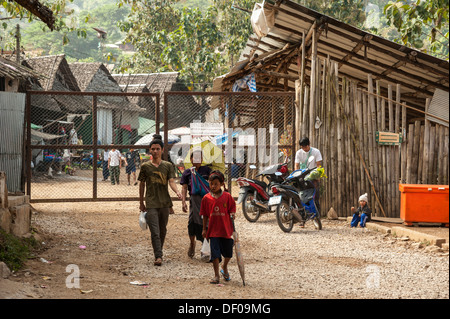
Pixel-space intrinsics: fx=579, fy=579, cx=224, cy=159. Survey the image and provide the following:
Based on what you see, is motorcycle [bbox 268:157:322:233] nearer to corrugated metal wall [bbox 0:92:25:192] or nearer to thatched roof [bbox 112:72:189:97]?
corrugated metal wall [bbox 0:92:25:192]

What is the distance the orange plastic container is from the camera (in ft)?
31.3

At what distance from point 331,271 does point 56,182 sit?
14.7 metres

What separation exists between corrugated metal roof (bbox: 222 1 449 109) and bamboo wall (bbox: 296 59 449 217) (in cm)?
81

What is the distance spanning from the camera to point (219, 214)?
618 centimetres

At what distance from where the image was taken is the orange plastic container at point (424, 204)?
9.54 meters

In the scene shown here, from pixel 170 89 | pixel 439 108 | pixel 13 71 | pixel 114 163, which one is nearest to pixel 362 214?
pixel 439 108

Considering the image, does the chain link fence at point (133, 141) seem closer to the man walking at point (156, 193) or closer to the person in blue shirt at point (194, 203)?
the person in blue shirt at point (194, 203)

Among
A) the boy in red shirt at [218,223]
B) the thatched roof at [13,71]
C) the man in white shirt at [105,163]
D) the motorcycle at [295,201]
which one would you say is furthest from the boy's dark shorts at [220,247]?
the man in white shirt at [105,163]

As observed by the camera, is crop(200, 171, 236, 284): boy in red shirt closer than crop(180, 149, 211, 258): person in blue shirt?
Yes

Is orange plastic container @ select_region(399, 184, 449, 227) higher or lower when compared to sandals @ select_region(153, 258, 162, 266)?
higher

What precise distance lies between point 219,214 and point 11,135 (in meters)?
6.54

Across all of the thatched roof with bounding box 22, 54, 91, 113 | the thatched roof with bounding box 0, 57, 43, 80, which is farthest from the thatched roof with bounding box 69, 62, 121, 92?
the thatched roof with bounding box 0, 57, 43, 80

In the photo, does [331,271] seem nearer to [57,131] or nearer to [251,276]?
[251,276]
